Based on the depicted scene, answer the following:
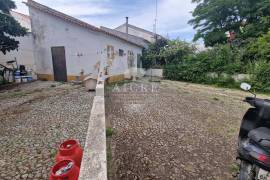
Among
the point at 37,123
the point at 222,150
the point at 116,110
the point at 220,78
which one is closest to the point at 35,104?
the point at 37,123

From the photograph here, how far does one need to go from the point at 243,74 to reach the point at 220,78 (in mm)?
1342

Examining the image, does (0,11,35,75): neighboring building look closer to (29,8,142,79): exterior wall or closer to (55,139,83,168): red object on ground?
(29,8,142,79): exterior wall

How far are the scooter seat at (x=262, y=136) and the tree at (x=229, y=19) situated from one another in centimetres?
1289

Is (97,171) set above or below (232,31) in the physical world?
below

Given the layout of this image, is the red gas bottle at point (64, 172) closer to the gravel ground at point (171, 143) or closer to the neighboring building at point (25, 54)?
the gravel ground at point (171, 143)

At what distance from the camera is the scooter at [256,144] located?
1.64 meters

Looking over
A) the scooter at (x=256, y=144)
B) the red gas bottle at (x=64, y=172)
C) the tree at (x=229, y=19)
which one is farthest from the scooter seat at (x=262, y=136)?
the tree at (x=229, y=19)

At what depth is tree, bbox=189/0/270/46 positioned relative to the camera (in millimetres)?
11844

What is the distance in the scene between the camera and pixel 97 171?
1.56 m

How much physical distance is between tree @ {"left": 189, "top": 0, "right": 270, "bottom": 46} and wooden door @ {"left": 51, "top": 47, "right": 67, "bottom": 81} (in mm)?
12033

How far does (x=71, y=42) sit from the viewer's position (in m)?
9.41

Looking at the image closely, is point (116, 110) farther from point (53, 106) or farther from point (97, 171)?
point (97, 171)

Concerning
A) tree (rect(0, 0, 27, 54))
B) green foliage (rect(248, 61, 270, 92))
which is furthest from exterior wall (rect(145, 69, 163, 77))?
tree (rect(0, 0, 27, 54))

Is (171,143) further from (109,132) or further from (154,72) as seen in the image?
(154,72)
